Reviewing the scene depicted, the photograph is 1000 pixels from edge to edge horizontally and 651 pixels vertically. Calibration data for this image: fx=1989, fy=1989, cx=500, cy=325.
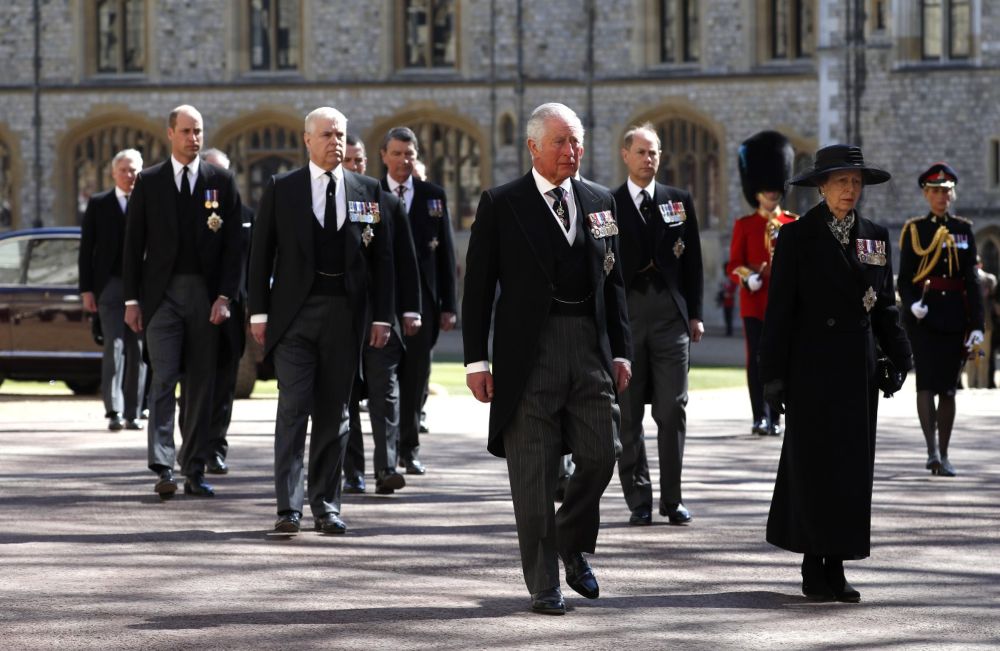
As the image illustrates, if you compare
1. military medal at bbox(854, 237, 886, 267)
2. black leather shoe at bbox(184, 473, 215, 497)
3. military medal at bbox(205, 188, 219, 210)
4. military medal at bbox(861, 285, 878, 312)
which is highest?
military medal at bbox(205, 188, 219, 210)

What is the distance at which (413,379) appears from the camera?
10.7m

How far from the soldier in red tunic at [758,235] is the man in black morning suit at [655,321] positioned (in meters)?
3.99

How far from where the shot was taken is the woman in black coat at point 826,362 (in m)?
6.80

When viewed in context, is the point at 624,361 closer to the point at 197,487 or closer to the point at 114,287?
the point at 197,487

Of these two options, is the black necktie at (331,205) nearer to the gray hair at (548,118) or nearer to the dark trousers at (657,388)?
the dark trousers at (657,388)

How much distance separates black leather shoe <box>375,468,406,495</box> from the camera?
9.75 meters

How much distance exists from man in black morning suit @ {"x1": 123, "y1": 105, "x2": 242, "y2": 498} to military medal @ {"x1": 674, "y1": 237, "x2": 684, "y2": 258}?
7.06 ft

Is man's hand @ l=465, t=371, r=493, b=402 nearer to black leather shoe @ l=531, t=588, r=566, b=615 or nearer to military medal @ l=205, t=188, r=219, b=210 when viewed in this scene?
black leather shoe @ l=531, t=588, r=566, b=615

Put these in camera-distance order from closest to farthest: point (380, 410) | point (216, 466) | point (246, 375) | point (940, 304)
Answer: point (380, 410) < point (216, 466) < point (940, 304) < point (246, 375)

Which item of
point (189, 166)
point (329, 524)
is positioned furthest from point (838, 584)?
point (189, 166)

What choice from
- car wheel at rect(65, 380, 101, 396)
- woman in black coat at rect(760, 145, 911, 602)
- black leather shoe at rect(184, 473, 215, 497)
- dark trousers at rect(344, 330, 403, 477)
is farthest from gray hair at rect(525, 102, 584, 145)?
car wheel at rect(65, 380, 101, 396)

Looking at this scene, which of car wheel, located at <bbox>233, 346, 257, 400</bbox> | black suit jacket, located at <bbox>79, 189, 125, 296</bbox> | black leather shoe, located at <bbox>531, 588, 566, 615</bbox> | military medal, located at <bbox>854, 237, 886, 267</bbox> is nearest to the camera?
black leather shoe, located at <bbox>531, 588, 566, 615</bbox>

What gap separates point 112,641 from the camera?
5.79m

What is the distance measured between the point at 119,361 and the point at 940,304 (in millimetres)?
5674
